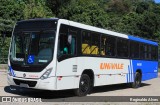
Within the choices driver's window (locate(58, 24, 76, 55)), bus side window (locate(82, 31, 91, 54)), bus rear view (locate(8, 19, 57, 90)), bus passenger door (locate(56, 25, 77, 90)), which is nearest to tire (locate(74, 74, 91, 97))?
bus passenger door (locate(56, 25, 77, 90))

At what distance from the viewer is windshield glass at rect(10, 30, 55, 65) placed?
12.9m

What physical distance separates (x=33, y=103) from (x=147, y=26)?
2132 inches

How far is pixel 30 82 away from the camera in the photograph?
42.5 feet

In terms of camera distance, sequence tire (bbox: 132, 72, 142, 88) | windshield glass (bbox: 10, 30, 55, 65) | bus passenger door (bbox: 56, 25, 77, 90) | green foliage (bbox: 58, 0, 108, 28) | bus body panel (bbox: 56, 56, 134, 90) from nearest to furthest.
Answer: windshield glass (bbox: 10, 30, 55, 65), bus passenger door (bbox: 56, 25, 77, 90), bus body panel (bbox: 56, 56, 134, 90), tire (bbox: 132, 72, 142, 88), green foliage (bbox: 58, 0, 108, 28)

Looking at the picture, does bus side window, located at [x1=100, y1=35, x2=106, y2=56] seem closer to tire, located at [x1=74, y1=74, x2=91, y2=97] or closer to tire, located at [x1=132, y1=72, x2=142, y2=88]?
tire, located at [x1=74, y1=74, x2=91, y2=97]

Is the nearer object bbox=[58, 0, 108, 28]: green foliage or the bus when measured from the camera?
the bus

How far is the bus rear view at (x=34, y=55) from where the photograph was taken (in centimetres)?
1278

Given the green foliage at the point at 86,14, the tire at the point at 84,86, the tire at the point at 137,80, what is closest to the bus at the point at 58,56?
the tire at the point at 84,86

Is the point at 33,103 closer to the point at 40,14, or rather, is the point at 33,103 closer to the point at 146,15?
the point at 40,14

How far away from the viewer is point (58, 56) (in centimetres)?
1294

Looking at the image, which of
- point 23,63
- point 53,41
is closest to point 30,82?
point 23,63

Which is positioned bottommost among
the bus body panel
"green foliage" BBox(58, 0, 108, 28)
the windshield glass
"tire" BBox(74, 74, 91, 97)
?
"tire" BBox(74, 74, 91, 97)

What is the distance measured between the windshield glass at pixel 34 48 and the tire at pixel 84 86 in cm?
210

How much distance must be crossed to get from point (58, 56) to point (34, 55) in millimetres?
845
